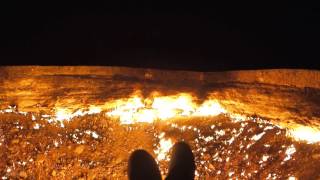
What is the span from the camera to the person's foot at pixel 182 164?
7.91ft

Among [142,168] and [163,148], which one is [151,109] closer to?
[163,148]

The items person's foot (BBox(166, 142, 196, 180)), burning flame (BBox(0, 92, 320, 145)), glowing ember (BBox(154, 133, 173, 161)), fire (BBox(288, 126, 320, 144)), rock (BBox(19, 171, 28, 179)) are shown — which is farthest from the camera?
burning flame (BBox(0, 92, 320, 145))

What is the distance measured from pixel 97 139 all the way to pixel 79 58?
0.66 meters

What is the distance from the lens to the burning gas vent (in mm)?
2816

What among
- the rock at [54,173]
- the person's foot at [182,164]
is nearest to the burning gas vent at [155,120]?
the rock at [54,173]

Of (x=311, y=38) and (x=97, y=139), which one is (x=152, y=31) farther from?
(x=311, y=38)

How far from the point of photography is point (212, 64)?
2.83 m

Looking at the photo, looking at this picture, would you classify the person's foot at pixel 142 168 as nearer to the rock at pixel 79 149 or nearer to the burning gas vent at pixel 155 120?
the burning gas vent at pixel 155 120

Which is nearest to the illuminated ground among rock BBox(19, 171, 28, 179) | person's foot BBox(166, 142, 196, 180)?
rock BBox(19, 171, 28, 179)

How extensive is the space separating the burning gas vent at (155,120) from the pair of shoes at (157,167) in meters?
0.28

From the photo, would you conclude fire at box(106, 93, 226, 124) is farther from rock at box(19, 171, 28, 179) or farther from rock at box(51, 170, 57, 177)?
rock at box(19, 171, 28, 179)

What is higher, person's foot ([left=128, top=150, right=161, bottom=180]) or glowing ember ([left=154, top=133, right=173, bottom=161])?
glowing ember ([left=154, top=133, right=173, bottom=161])

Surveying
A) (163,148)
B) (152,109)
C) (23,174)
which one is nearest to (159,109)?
(152,109)

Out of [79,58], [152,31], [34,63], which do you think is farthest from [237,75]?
[34,63]
